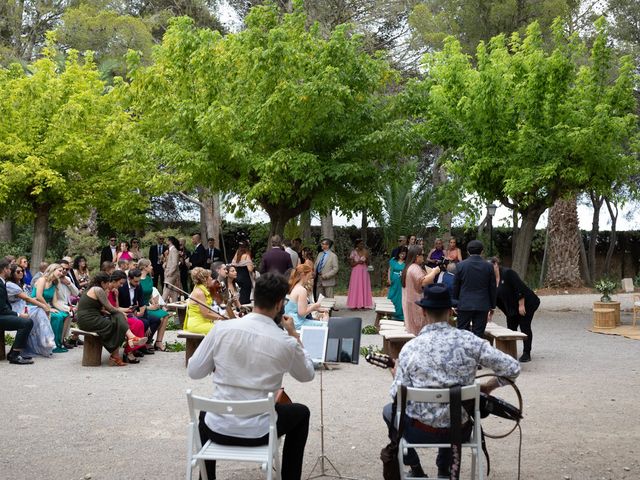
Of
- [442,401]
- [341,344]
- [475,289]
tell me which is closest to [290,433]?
[442,401]

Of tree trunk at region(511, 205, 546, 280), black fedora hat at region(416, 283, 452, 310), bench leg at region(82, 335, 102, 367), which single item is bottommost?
bench leg at region(82, 335, 102, 367)

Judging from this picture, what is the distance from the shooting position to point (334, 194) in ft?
63.9

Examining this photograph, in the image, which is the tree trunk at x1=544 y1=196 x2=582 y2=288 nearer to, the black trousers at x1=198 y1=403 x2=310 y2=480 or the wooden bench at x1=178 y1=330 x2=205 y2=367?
the wooden bench at x1=178 y1=330 x2=205 y2=367

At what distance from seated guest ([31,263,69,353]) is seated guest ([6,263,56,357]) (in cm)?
29

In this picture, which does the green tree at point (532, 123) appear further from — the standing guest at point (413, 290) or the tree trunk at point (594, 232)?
the tree trunk at point (594, 232)

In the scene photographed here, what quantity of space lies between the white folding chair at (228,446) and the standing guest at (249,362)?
8 cm

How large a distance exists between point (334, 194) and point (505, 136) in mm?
4238

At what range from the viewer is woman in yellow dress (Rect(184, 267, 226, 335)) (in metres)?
11.5

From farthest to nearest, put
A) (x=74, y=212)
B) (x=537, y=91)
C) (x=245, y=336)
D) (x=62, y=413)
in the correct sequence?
(x=74, y=212), (x=537, y=91), (x=62, y=413), (x=245, y=336)

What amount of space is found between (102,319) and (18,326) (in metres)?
1.38

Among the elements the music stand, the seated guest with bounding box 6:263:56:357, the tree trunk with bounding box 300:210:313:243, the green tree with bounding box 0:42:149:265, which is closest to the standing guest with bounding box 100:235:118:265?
the green tree with bounding box 0:42:149:265

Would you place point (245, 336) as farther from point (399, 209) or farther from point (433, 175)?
point (433, 175)

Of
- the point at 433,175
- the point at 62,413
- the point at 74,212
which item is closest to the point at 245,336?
the point at 62,413

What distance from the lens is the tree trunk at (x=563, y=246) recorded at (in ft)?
90.8
